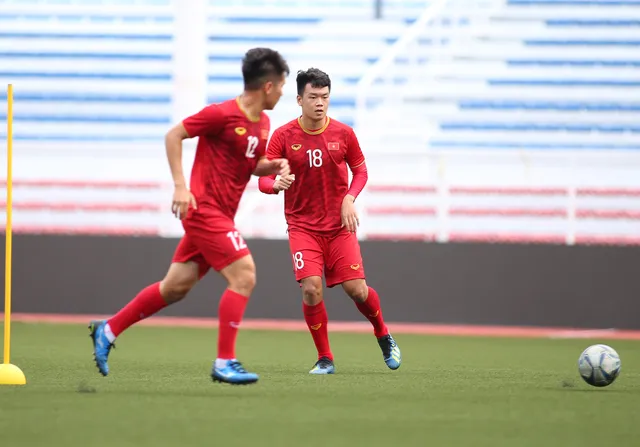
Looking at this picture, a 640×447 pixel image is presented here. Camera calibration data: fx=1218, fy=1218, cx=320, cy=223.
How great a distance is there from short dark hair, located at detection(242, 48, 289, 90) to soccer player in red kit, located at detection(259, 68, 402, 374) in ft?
3.30

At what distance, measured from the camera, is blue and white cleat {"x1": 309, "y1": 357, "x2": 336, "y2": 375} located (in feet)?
23.1

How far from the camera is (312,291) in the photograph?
7051 millimetres

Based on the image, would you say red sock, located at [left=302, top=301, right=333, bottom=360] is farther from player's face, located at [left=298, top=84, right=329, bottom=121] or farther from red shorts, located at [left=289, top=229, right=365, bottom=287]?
player's face, located at [left=298, top=84, right=329, bottom=121]

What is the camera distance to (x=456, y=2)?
1677 centimetres

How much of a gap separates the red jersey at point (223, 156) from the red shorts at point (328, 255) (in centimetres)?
110

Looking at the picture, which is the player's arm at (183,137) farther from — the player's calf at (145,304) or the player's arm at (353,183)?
the player's arm at (353,183)

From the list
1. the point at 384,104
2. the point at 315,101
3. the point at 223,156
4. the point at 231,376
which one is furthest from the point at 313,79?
the point at 384,104

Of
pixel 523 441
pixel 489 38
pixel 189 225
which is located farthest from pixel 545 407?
pixel 489 38

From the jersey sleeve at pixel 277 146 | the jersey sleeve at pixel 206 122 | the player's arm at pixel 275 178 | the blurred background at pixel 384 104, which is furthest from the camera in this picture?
the blurred background at pixel 384 104

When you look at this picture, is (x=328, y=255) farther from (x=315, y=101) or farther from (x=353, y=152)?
(x=315, y=101)

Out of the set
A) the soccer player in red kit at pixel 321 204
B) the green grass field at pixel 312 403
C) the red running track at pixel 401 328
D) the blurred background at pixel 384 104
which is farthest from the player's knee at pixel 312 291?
the blurred background at pixel 384 104

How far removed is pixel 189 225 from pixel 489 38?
11520 mm

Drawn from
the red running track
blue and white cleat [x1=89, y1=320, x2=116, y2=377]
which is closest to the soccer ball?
blue and white cleat [x1=89, y1=320, x2=116, y2=377]

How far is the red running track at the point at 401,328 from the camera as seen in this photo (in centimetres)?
1175
